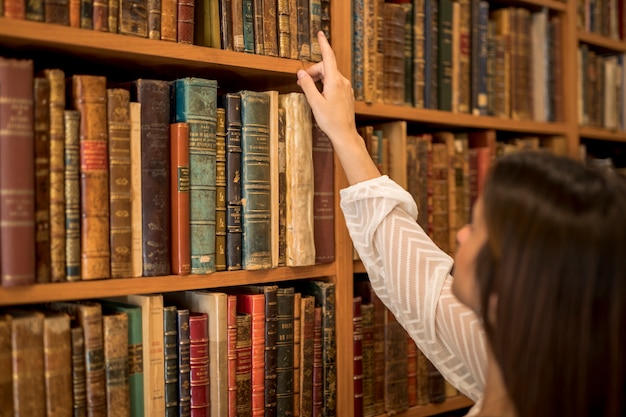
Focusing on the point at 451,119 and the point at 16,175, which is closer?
the point at 16,175

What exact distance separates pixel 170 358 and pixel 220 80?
549mm

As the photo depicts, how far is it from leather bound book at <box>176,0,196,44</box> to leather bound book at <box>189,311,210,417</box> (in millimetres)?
468

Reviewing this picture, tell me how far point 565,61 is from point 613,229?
125cm

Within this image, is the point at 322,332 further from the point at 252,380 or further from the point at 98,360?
the point at 98,360

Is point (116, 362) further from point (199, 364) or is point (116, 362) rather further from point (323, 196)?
point (323, 196)

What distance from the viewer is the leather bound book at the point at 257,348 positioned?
4.18 feet

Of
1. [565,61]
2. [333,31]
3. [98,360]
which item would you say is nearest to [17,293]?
[98,360]

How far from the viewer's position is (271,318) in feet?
4.24

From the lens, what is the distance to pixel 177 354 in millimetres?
1187

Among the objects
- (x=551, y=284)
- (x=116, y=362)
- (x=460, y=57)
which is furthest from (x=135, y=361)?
(x=460, y=57)

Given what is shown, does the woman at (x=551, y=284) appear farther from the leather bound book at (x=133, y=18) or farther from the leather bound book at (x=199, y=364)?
the leather bound book at (x=133, y=18)

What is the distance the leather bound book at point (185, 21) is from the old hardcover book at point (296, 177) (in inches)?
8.4

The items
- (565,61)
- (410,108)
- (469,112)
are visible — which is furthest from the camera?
(565,61)

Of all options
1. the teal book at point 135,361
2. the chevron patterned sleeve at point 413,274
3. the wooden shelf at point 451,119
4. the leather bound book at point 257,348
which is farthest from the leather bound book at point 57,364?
the wooden shelf at point 451,119
